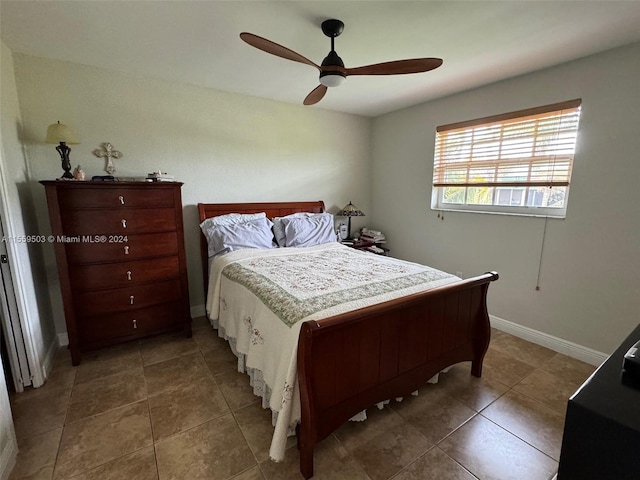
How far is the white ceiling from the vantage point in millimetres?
1637

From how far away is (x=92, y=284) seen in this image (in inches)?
89.4

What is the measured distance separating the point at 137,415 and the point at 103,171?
200 cm

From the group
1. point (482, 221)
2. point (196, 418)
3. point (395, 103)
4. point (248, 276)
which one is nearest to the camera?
point (196, 418)

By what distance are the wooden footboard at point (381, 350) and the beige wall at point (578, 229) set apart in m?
0.95

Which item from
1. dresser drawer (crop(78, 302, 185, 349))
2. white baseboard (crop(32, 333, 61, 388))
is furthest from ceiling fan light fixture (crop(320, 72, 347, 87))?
white baseboard (crop(32, 333, 61, 388))

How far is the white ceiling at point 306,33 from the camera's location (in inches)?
64.4

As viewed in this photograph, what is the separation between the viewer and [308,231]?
320 cm

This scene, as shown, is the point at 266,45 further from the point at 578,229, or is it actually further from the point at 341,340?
the point at 578,229

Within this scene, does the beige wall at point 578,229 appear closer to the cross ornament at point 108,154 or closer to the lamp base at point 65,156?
the cross ornament at point 108,154

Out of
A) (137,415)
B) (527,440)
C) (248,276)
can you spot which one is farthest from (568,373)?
(137,415)

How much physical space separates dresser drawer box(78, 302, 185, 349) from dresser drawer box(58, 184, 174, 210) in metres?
0.87

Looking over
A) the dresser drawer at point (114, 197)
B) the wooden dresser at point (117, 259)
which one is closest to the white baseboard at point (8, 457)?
the wooden dresser at point (117, 259)

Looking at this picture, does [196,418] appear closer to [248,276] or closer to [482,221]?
[248,276]

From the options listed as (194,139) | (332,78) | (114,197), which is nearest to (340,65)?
(332,78)
